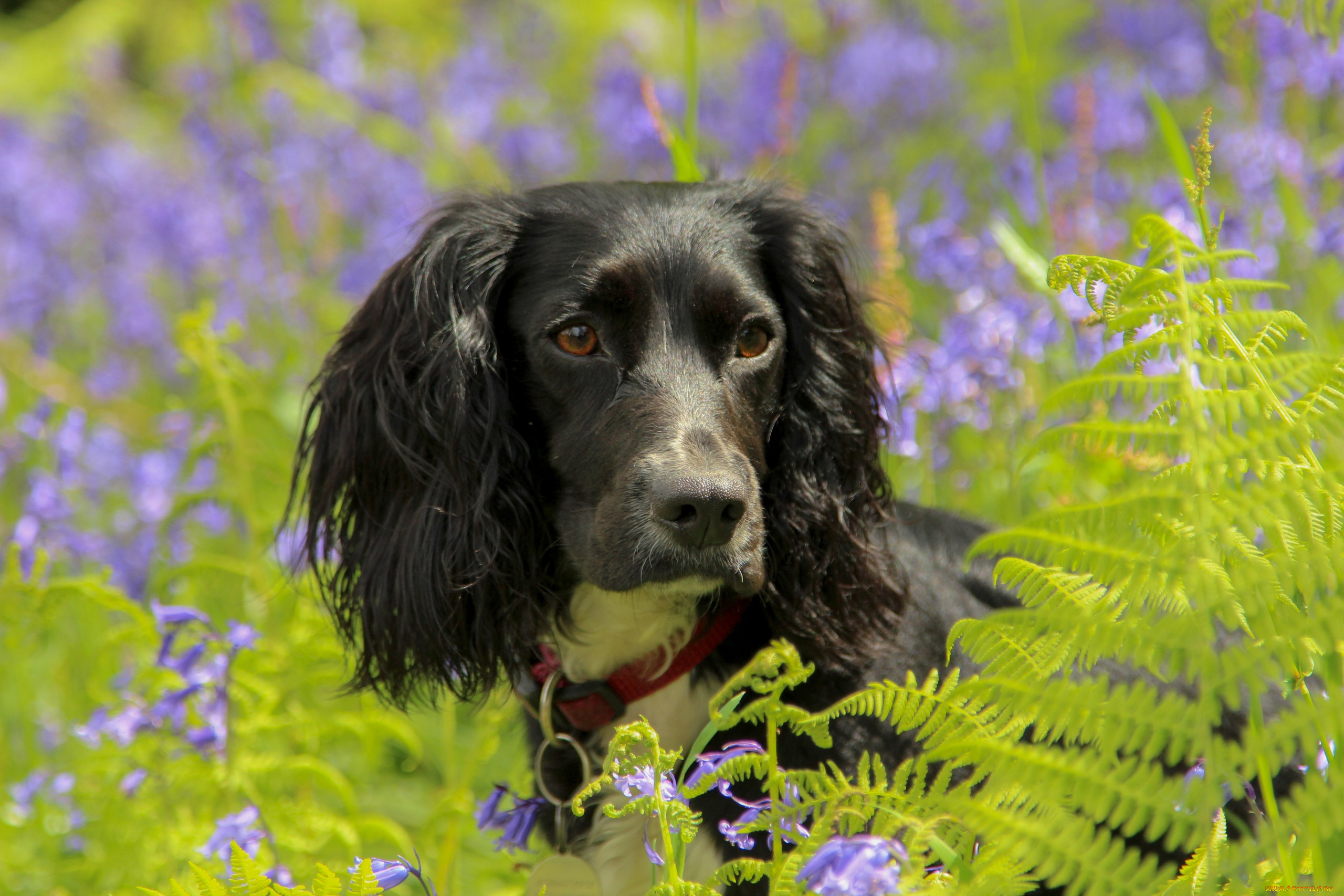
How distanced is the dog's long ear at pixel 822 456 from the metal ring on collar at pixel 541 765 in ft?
1.52

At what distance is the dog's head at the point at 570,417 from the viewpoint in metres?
2.32

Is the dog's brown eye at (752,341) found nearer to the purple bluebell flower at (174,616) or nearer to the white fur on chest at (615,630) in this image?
the white fur on chest at (615,630)

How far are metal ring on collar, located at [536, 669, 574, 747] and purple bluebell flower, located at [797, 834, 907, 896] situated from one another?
1183 millimetres

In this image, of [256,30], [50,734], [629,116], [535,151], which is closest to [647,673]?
[50,734]

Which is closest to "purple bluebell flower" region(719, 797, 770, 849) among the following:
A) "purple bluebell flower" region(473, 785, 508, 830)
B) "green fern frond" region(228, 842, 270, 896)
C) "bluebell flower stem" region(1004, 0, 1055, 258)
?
"green fern frond" region(228, 842, 270, 896)

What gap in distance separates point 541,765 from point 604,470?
2.20 ft

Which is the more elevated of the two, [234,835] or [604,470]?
[604,470]

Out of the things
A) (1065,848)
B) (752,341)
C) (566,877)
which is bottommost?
(566,877)

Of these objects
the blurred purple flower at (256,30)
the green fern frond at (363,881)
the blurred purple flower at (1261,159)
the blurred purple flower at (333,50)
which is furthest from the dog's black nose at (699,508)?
the blurred purple flower at (333,50)

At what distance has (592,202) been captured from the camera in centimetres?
250

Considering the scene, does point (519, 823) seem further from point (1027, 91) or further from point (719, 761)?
point (1027, 91)

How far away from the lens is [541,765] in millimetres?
2475

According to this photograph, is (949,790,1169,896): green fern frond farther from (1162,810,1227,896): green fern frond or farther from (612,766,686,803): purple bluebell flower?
(612,766,686,803): purple bluebell flower

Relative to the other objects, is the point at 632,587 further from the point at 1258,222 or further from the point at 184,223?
the point at 184,223
